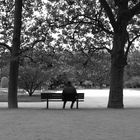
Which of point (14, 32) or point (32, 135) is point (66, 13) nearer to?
point (14, 32)

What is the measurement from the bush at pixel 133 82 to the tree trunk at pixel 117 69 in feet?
→ 215

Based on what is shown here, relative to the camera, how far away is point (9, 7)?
2125cm

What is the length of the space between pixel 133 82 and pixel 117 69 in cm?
6816

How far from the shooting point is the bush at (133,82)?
280ft

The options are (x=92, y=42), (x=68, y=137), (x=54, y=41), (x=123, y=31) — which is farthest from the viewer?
(x=92, y=42)

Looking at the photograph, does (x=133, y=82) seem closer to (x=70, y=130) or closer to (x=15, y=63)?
(x=15, y=63)

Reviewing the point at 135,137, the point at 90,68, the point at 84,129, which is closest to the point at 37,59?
the point at 90,68

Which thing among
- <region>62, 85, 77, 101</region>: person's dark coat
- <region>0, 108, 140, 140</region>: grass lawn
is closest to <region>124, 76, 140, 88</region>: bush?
<region>62, 85, 77, 101</region>: person's dark coat

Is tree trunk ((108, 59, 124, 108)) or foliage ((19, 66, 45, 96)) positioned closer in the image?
tree trunk ((108, 59, 124, 108))

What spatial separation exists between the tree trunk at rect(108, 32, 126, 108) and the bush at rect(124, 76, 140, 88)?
65.6m

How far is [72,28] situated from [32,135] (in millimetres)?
13791

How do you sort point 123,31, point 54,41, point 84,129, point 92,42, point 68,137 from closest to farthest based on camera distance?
point 68,137
point 84,129
point 123,31
point 54,41
point 92,42

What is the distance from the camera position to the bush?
85275 millimetres

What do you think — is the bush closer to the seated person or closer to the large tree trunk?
the seated person
